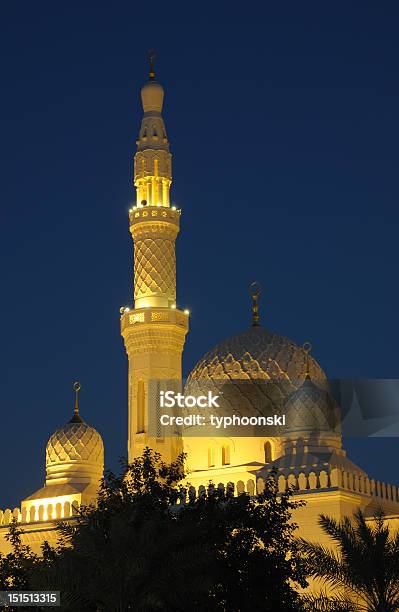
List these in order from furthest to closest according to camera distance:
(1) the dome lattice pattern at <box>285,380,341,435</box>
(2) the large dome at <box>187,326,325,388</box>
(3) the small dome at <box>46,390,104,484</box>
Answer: (3) the small dome at <box>46,390,104,484</box> → (2) the large dome at <box>187,326,325,388</box> → (1) the dome lattice pattern at <box>285,380,341,435</box>

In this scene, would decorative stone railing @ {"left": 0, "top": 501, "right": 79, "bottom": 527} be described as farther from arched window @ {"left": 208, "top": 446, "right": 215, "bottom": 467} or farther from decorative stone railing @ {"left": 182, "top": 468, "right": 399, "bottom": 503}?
decorative stone railing @ {"left": 182, "top": 468, "right": 399, "bottom": 503}

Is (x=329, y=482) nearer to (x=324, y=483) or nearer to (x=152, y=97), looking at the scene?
(x=324, y=483)

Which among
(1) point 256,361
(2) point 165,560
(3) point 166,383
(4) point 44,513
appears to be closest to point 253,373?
(1) point 256,361

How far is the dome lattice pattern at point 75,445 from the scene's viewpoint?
110ft

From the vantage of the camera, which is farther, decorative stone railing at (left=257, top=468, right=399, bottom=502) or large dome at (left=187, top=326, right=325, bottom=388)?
large dome at (left=187, top=326, right=325, bottom=388)

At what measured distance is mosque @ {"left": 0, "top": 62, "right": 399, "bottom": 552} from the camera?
28.6m

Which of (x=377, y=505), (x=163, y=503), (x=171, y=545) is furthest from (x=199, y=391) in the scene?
(x=171, y=545)

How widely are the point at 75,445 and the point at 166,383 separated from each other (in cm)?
396

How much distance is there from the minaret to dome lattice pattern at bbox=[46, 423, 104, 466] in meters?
2.69

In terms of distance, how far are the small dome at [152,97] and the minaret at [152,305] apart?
0.35 meters

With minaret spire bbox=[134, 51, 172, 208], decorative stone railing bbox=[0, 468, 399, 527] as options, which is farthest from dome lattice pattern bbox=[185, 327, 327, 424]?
minaret spire bbox=[134, 51, 172, 208]

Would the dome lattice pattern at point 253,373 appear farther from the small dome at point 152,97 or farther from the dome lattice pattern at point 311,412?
the small dome at point 152,97

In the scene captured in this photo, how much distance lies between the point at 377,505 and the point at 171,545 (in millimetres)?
12318

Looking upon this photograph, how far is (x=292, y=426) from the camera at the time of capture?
28.5 metres
